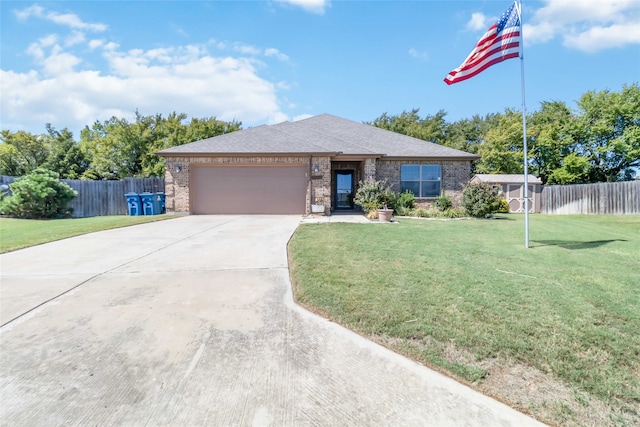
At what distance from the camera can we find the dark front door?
16.8 meters

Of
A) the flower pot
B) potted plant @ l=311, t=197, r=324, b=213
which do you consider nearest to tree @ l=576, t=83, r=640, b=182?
the flower pot

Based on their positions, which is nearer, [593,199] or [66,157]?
[593,199]

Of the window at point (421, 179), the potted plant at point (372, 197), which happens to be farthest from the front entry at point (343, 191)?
the potted plant at point (372, 197)

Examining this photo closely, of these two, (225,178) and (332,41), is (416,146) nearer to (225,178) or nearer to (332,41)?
(332,41)

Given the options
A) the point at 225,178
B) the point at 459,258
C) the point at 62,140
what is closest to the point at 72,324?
the point at 459,258

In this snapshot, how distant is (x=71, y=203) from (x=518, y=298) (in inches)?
738

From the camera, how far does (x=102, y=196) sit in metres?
15.7

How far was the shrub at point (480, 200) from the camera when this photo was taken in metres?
12.9

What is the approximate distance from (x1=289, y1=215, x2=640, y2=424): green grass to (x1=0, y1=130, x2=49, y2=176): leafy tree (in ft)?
107

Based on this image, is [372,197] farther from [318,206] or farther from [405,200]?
[405,200]

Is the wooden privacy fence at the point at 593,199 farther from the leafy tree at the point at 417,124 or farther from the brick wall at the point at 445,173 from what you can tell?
the leafy tree at the point at 417,124

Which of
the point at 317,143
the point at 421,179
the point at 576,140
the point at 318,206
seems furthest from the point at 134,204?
the point at 576,140

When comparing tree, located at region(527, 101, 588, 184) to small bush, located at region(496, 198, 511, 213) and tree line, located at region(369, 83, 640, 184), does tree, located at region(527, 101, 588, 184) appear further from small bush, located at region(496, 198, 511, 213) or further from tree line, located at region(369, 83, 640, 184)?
small bush, located at region(496, 198, 511, 213)

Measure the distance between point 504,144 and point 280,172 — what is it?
23.4 metres
